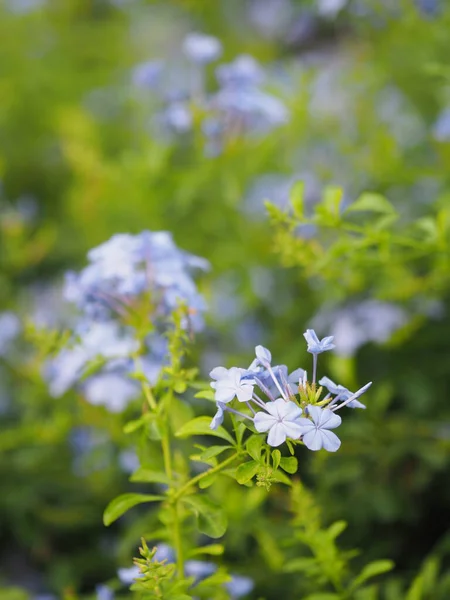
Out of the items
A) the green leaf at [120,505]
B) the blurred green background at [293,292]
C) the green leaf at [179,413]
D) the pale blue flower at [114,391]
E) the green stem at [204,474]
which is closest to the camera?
the green stem at [204,474]

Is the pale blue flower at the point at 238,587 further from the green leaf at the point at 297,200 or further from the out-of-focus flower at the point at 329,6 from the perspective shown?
→ the out-of-focus flower at the point at 329,6

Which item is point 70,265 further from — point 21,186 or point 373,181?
point 373,181

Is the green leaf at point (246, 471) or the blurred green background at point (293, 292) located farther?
the blurred green background at point (293, 292)

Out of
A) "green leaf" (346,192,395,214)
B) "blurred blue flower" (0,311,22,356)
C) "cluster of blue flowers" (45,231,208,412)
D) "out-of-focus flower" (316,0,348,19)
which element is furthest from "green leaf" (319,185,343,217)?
"blurred blue flower" (0,311,22,356)

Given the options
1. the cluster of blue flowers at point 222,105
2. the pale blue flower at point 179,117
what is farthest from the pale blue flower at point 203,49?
the pale blue flower at point 179,117

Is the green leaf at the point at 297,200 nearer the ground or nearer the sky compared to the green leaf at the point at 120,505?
nearer the sky

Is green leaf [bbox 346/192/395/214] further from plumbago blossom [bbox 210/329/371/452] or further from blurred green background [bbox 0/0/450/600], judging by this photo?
plumbago blossom [bbox 210/329/371/452]

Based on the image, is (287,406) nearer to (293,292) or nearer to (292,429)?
(292,429)
